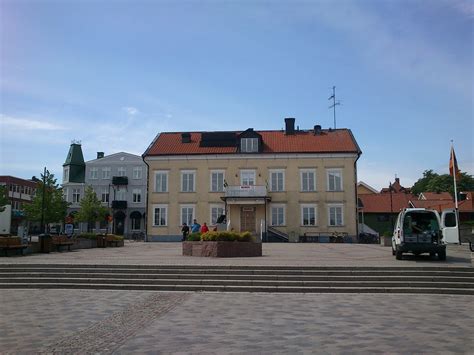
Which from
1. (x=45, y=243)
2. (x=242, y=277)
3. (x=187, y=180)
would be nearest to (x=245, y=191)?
(x=187, y=180)

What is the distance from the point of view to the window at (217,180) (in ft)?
146

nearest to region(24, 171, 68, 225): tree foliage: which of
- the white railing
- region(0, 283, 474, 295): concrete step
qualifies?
the white railing

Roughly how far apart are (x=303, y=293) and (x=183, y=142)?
35864 mm

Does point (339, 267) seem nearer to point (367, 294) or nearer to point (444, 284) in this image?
point (367, 294)

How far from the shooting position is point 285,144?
45656 millimetres

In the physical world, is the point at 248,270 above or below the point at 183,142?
below

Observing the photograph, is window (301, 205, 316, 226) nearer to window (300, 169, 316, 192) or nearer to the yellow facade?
the yellow facade

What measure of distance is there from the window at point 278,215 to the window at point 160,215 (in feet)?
34.4

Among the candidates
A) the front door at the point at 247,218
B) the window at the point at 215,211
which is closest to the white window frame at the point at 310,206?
the front door at the point at 247,218

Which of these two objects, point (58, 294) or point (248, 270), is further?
point (248, 270)

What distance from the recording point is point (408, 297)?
1229cm

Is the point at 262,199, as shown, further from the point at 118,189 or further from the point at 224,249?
the point at 118,189

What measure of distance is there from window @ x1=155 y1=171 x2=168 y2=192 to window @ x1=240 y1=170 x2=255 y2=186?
757 cm

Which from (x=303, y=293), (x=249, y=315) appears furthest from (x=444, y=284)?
(x=249, y=315)
